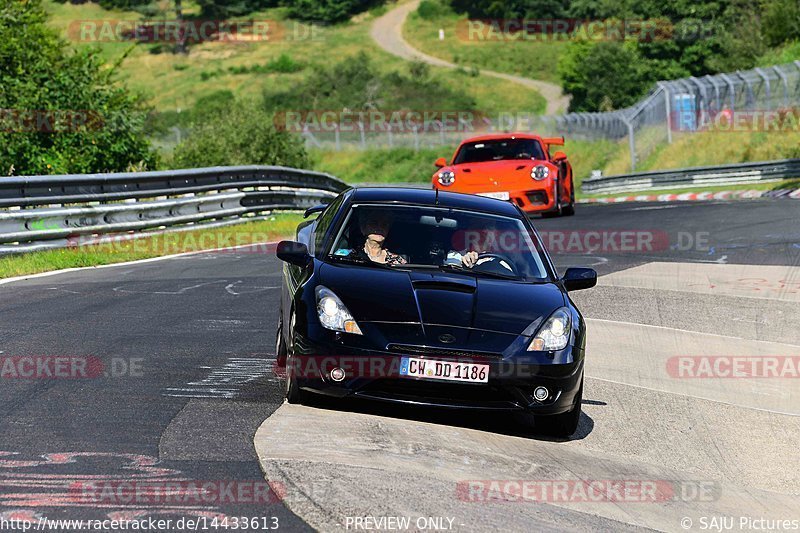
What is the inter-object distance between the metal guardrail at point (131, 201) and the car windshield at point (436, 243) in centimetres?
810

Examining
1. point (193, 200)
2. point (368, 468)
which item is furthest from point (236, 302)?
point (193, 200)

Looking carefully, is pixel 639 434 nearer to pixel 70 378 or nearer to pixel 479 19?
pixel 70 378

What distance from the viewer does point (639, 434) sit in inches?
301

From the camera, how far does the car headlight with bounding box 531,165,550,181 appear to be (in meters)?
20.4

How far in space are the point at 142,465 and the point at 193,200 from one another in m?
15.1

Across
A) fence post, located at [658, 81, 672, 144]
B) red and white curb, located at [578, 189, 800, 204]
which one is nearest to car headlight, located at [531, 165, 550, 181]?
red and white curb, located at [578, 189, 800, 204]

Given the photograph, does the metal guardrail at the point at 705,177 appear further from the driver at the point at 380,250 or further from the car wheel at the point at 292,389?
the car wheel at the point at 292,389

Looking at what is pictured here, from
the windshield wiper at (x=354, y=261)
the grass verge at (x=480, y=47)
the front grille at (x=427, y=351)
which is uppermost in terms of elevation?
the windshield wiper at (x=354, y=261)

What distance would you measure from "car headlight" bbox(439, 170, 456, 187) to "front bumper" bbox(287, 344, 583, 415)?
1351 cm

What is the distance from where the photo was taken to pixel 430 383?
22.2ft

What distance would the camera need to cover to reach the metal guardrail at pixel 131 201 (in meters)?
15.5

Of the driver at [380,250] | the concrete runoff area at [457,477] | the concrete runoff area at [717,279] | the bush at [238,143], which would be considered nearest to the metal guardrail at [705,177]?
the bush at [238,143]

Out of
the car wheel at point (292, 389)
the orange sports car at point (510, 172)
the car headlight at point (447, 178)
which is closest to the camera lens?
the car wheel at point (292, 389)

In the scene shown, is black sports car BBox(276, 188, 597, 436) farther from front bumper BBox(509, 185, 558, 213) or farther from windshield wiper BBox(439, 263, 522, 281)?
front bumper BBox(509, 185, 558, 213)
